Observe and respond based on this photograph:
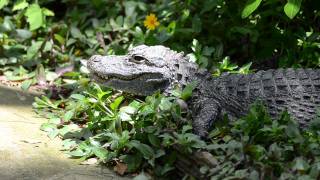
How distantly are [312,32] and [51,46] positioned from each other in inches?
102

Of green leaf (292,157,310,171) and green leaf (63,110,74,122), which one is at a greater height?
green leaf (292,157,310,171)

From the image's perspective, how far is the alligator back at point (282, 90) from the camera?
4.09m

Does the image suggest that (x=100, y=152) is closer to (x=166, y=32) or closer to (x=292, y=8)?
(x=292, y=8)

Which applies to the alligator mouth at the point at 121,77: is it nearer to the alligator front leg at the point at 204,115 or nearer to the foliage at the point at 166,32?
the alligator front leg at the point at 204,115

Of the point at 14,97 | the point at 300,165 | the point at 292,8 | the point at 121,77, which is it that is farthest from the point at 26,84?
the point at 300,165

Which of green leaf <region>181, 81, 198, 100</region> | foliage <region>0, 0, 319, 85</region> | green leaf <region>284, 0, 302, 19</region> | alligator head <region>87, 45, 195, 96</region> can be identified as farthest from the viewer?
foliage <region>0, 0, 319, 85</region>

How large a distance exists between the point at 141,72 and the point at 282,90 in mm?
1063

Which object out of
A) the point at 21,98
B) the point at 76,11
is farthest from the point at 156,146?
the point at 76,11

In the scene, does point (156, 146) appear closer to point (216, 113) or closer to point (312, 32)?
point (216, 113)

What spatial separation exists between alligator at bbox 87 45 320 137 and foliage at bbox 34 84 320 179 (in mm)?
141

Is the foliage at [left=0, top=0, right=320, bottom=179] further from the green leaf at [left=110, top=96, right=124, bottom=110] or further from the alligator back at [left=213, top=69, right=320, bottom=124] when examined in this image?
the alligator back at [left=213, top=69, right=320, bottom=124]

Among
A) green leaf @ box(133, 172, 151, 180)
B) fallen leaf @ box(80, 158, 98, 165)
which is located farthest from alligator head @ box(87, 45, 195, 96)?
green leaf @ box(133, 172, 151, 180)

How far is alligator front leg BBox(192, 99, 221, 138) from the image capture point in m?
3.93

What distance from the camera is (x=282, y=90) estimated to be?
163 inches
